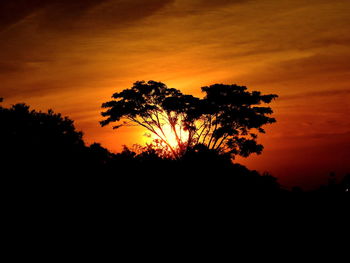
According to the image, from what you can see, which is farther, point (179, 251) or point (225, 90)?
point (225, 90)

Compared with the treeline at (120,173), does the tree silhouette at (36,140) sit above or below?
above

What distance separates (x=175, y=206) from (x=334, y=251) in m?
6.25

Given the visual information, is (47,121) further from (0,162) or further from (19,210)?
(19,210)

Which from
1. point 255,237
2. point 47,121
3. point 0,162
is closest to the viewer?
point 255,237

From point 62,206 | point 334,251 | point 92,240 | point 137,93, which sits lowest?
point 334,251

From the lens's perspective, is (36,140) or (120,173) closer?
(120,173)

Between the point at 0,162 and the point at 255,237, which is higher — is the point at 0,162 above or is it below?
above

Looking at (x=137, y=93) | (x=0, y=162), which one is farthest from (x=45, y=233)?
(x=137, y=93)

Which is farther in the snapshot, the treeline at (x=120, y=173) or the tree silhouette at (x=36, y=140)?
the tree silhouette at (x=36, y=140)

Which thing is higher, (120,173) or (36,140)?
(36,140)

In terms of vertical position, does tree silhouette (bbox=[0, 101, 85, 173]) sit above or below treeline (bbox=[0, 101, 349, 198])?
above

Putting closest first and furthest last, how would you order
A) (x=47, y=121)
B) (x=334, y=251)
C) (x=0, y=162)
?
(x=334, y=251), (x=0, y=162), (x=47, y=121)

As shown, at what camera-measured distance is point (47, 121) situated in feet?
112

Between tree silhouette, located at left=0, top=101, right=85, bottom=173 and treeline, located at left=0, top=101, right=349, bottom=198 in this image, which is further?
tree silhouette, located at left=0, top=101, right=85, bottom=173
